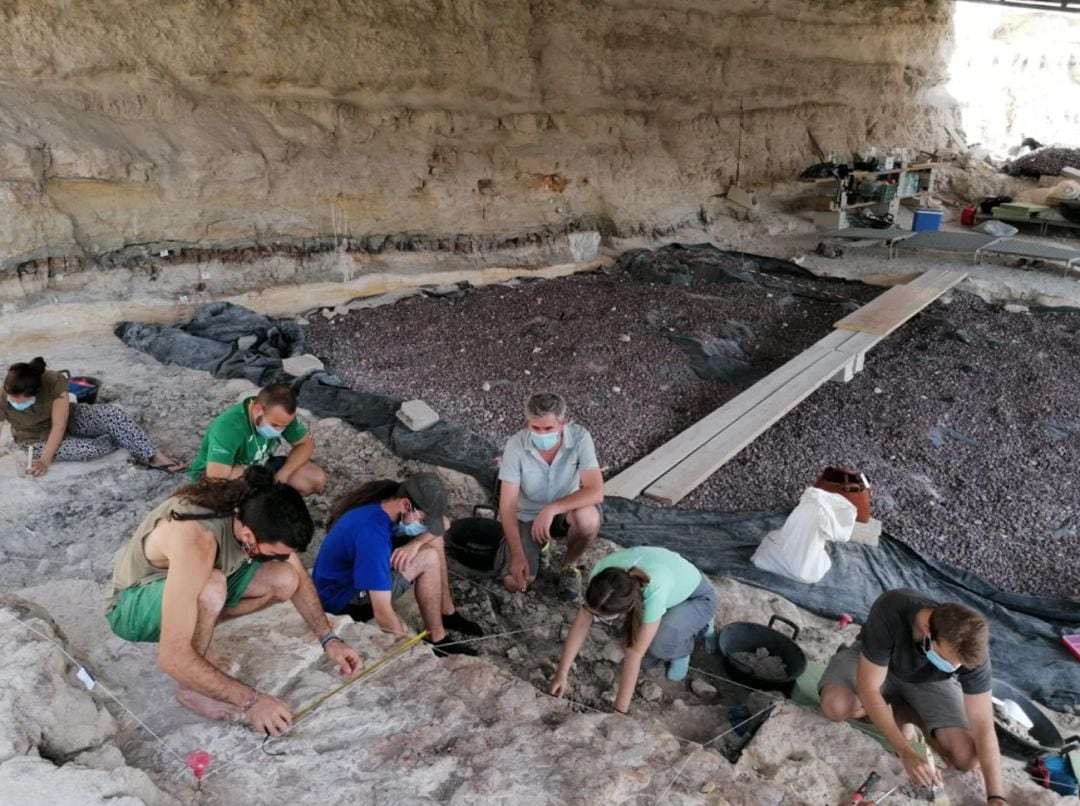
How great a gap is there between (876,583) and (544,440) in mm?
2089

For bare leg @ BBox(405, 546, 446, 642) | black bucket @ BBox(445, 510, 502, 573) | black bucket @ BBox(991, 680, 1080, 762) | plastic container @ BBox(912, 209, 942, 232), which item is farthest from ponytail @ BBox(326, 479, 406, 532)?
plastic container @ BBox(912, 209, 942, 232)

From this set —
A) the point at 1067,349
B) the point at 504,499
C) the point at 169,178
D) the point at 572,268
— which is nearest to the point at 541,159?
the point at 572,268

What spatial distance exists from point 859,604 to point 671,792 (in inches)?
85.3

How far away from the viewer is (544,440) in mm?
4148

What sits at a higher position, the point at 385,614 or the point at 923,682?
the point at 385,614

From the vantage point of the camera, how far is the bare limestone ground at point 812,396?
5.33 meters

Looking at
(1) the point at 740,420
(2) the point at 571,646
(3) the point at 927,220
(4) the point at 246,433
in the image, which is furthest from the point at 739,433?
(3) the point at 927,220

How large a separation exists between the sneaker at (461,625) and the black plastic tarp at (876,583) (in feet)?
3.81

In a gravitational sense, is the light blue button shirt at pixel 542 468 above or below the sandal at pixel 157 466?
above

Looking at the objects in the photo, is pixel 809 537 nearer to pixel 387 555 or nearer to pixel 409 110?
pixel 387 555

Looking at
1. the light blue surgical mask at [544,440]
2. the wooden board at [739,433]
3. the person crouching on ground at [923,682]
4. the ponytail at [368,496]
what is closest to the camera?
the person crouching on ground at [923,682]

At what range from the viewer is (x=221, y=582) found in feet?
9.23

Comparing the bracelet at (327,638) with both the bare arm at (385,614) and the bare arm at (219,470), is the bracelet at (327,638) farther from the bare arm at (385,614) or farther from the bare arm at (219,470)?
the bare arm at (219,470)

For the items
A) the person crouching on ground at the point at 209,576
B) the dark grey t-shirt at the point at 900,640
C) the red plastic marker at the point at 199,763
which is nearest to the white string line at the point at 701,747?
the dark grey t-shirt at the point at 900,640
